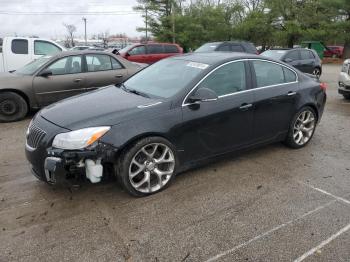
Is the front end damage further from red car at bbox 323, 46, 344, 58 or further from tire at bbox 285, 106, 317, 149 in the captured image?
red car at bbox 323, 46, 344, 58

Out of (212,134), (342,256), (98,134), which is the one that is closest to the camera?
(342,256)

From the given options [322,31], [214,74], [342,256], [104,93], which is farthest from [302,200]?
[322,31]

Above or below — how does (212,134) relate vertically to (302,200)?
above

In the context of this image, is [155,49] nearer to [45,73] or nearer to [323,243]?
[45,73]

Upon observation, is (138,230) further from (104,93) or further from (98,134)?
(104,93)

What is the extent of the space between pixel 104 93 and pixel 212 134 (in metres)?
1.53

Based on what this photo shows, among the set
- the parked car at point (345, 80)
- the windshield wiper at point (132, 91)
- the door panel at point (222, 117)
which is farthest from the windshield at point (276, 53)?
the windshield wiper at point (132, 91)

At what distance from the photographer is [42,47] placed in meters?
10.8

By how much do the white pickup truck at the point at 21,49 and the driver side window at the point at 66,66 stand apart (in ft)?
10.8

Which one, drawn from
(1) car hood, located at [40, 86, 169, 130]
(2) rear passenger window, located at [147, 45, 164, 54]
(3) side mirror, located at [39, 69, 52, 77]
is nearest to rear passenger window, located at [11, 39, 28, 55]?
(3) side mirror, located at [39, 69, 52, 77]

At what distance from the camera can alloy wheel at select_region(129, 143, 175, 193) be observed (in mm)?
3752

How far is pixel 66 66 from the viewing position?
766 cm

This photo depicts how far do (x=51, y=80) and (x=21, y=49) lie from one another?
417 centimetres

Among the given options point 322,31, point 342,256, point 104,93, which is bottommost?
point 342,256
